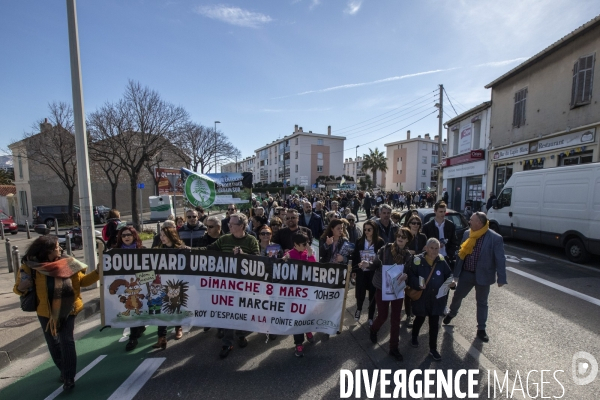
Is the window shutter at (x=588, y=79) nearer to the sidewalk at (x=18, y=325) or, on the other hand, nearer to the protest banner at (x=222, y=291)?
the protest banner at (x=222, y=291)

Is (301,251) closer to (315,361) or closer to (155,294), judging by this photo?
(315,361)

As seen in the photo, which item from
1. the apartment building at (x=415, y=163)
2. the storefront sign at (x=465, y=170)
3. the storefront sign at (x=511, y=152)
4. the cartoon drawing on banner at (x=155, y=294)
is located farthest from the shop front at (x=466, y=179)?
the apartment building at (x=415, y=163)

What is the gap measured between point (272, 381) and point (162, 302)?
66.1 inches

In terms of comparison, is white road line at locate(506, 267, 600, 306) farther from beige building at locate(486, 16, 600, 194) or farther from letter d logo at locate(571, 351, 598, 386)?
beige building at locate(486, 16, 600, 194)

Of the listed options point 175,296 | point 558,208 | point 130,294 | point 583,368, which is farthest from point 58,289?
point 558,208

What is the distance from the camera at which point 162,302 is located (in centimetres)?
363

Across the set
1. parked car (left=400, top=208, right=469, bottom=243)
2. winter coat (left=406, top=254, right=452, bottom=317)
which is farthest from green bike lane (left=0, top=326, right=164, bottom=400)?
parked car (left=400, top=208, right=469, bottom=243)

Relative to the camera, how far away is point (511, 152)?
1741 cm

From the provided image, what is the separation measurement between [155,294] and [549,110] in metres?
19.7

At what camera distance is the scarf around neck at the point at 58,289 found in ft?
9.23

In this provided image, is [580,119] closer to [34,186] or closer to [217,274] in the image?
[217,274]

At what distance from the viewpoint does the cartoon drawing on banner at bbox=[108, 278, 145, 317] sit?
3.56m

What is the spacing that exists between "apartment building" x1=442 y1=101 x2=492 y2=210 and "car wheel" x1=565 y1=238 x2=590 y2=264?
11032 mm

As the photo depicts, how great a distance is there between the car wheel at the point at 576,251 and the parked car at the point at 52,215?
93.4 ft
